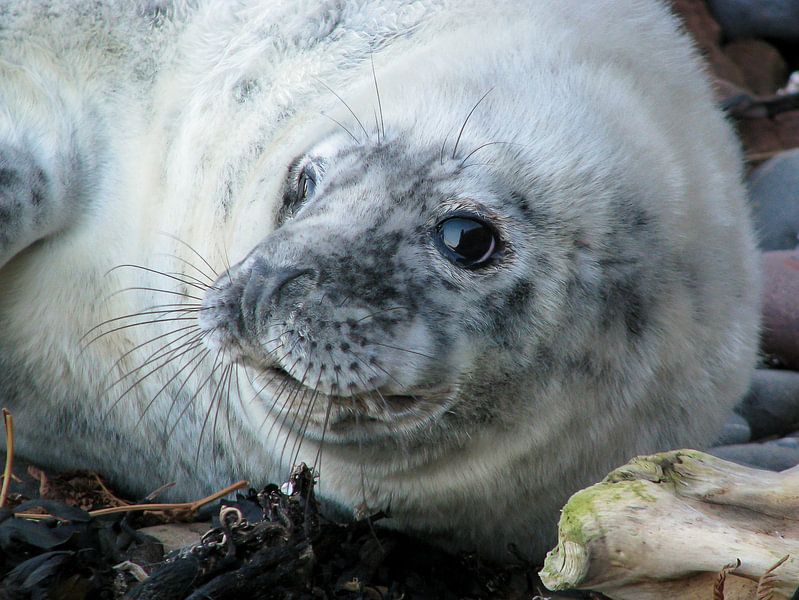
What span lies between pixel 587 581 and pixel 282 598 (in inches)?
24.4

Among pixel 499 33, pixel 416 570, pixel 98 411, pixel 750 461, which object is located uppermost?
pixel 499 33

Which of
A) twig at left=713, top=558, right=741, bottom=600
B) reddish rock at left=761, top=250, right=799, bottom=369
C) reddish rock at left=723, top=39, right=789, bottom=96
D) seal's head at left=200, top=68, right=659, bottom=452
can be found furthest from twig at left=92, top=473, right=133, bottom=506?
reddish rock at left=723, top=39, right=789, bottom=96

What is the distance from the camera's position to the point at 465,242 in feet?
6.95

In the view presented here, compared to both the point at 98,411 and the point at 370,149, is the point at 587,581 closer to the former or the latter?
the point at 370,149

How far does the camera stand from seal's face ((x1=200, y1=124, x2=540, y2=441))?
2.02 meters

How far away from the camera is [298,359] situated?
2.03 m

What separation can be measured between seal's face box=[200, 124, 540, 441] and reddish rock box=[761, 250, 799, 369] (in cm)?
227

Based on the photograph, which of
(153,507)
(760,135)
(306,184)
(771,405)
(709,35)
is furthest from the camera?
(709,35)

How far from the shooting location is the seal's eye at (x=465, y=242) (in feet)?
6.95

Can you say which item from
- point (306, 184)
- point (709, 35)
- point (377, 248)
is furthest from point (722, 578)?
point (709, 35)

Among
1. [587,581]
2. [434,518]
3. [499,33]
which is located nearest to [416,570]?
[434,518]

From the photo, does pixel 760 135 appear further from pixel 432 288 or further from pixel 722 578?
pixel 722 578

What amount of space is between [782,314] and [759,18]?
2.86 metres

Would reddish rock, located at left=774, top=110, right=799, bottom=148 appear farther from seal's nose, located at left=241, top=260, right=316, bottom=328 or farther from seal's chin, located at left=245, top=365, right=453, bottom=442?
seal's nose, located at left=241, top=260, right=316, bottom=328
